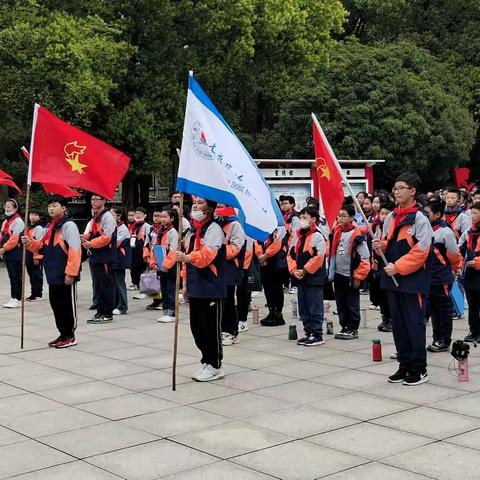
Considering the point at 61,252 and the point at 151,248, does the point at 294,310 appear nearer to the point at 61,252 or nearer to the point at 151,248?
the point at 151,248

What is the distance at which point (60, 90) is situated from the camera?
2403 centimetres

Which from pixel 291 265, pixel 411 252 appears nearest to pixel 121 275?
pixel 291 265

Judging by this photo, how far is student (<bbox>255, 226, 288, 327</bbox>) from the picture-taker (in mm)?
11789

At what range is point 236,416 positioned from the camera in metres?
6.82

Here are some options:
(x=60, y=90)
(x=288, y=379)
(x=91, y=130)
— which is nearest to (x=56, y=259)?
(x=288, y=379)

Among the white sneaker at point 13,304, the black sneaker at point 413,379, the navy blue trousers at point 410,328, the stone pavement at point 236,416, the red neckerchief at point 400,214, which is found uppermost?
the red neckerchief at point 400,214

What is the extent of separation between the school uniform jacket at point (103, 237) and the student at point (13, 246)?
243cm

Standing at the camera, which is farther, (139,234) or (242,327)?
(139,234)

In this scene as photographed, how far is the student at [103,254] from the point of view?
12250 mm

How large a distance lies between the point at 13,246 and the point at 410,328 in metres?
8.68

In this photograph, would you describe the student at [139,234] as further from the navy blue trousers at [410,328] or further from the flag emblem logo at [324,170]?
the navy blue trousers at [410,328]

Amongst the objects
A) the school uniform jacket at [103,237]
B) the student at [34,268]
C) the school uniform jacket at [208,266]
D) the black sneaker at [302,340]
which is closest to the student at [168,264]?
the school uniform jacket at [103,237]

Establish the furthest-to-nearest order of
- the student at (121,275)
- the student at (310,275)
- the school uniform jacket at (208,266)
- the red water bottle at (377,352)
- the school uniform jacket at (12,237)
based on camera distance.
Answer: the school uniform jacket at (12,237) < the student at (121,275) < the student at (310,275) < the red water bottle at (377,352) < the school uniform jacket at (208,266)

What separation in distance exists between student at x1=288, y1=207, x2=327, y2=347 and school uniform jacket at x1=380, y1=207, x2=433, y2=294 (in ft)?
7.12
